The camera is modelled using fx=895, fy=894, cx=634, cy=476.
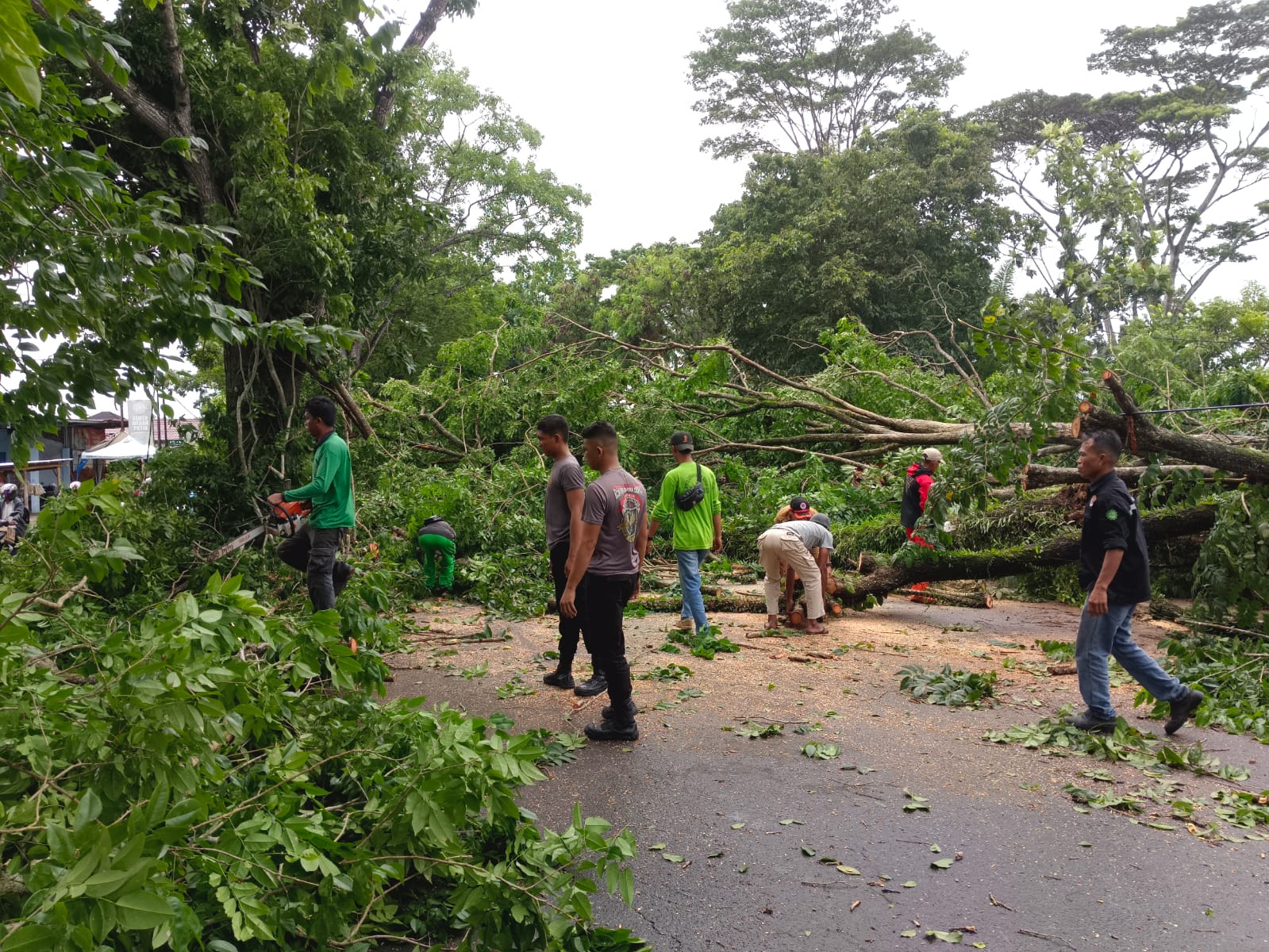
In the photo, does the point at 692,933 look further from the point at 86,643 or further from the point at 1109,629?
the point at 1109,629

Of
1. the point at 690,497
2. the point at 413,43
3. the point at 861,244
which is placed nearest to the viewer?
the point at 690,497

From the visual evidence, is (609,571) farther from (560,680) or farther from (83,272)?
(83,272)

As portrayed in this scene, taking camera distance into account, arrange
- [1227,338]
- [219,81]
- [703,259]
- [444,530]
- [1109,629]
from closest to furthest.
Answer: [1109,629]
[219,81]
[444,530]
[1227,338]
[703,259]

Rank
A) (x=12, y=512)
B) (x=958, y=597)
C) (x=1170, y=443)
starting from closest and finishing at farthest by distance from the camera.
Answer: (x=1170, y=443) → (x=958, y=597) → (x=12, y=512)

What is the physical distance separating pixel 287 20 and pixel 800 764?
8931mm

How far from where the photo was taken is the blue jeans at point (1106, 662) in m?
5.21

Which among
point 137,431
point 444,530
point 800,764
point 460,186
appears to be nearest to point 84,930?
point 800,764

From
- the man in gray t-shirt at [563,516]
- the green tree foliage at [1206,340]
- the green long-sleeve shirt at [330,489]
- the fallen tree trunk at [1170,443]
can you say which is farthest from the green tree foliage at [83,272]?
the green tree foliage at [1206,340]

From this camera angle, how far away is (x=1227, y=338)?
20.9 metres

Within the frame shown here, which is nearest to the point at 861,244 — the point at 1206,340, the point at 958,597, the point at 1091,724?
the point at 1206,340

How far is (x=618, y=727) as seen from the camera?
16.8 ft

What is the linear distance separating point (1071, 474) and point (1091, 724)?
10.8 feet

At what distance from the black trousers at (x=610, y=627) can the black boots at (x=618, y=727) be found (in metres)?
0.05

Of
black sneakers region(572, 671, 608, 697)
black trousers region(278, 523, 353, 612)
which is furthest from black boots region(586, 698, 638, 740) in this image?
black trousers region(278, 523, 353, 612)
